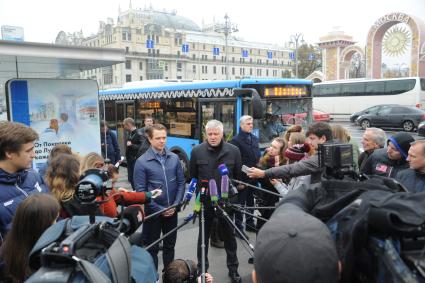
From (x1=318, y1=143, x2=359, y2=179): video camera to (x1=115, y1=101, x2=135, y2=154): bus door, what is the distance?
11.7 meters

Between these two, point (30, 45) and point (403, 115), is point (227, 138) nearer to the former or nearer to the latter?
point (30, 45)

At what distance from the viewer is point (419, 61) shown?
1404 inches

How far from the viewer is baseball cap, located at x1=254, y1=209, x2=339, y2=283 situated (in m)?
1.08

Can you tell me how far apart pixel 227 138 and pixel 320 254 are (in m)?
7.81

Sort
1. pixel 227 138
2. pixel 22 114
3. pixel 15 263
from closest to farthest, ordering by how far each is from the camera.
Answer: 1. pixel 15 263
2. pixel 22 114
3. pixel 227 138

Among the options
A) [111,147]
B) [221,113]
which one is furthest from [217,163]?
[111,147]

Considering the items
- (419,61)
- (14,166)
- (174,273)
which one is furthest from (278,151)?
(419,61)

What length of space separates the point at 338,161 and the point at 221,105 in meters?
7.84

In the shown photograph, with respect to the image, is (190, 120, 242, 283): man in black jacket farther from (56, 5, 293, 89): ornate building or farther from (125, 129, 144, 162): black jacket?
(56, 5, 293, 89): ornate building

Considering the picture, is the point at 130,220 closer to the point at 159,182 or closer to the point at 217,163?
the point at 159,182

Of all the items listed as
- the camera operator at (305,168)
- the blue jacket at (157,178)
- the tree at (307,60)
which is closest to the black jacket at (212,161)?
the blue jacket at (157,178)

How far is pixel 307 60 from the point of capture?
6216 centimetres

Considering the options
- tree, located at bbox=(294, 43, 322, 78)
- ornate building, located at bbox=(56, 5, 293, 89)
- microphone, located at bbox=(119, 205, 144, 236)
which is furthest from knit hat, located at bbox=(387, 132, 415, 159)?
ornate building, located at bbox=(56, 5, 293, 89)

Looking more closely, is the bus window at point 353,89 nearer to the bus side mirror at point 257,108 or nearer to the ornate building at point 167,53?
the bus side mirror at point 257,108
